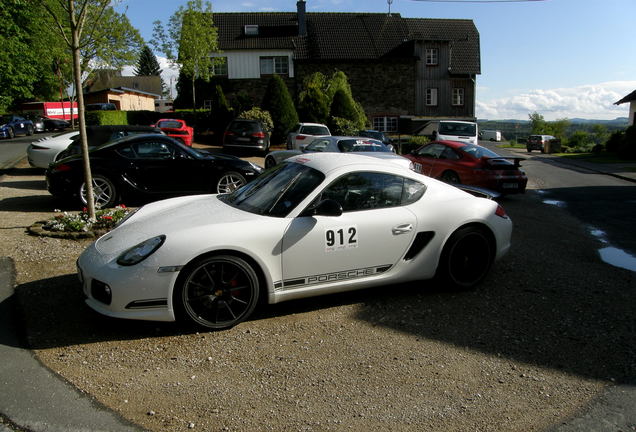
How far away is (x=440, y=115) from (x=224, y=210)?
3925cm

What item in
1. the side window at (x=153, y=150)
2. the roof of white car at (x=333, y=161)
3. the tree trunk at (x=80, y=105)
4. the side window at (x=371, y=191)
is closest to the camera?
the side window at (x=371, y=191)

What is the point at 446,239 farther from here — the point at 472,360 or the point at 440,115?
the point at 440,115

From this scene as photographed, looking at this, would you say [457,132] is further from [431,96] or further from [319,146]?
[431,96]

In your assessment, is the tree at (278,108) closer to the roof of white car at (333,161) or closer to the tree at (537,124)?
the roof of white car at (333,161)

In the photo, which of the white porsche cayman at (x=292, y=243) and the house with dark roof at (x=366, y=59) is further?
the house with dark roof at (x=366, y=59)

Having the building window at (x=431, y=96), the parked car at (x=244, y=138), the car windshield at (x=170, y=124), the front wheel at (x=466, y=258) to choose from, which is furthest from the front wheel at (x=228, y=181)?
the building window at (x=431, y=96)

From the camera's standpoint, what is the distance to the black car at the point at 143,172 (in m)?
9.52

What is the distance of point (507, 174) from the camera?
41.0 ft

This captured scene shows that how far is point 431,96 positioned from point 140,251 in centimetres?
3986

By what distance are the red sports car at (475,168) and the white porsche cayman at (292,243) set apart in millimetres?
6959

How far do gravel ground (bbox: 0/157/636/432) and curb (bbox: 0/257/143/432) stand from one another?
3.7 inches

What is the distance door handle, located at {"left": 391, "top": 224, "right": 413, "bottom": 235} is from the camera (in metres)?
4.95

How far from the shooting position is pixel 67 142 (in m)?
14.8

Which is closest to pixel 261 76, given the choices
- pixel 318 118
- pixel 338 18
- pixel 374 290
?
pixel 338 18
